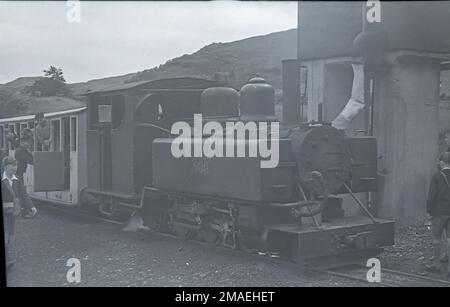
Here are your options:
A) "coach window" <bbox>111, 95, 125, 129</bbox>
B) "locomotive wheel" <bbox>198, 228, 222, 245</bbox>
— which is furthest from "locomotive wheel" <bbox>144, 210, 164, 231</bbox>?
"coach window" <bbox>111, 95, 125, 129</bbox>

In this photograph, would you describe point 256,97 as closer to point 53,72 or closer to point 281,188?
point 281,188

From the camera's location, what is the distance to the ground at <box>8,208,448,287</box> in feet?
18.8

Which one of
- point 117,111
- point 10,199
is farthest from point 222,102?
point 10,199

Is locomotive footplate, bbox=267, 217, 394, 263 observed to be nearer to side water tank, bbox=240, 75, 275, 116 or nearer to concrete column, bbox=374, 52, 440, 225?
side water tank, bbox=240, 75, 275, 116

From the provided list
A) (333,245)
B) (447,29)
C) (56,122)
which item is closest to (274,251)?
(333,245)

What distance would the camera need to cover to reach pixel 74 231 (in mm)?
8648

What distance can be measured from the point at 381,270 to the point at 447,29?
3944 millimetres

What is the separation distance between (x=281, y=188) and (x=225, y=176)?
742mm

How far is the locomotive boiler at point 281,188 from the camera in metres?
6.14

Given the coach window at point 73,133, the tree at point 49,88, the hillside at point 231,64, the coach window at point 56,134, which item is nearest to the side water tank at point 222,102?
the hillside at point 231,64

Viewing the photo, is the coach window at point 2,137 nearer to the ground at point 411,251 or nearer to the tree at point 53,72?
the tree at point 53,72
